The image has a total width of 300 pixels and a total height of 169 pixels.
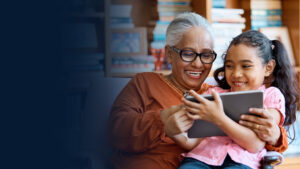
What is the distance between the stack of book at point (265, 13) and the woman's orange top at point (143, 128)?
1.67m

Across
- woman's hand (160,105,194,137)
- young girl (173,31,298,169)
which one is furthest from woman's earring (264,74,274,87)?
woman's hand (160,105,194,137)

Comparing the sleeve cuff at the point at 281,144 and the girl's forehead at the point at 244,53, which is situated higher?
the girl's forehead at the point at 244,53

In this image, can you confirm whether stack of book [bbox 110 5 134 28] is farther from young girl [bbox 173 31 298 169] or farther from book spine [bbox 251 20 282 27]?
young girl [bbox 173 31 298 169]

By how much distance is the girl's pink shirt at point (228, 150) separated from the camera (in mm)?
1206

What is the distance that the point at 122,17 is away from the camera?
8.51ft

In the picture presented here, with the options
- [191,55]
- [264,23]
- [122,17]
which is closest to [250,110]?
[191,55]

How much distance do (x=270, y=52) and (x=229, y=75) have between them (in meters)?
0.21

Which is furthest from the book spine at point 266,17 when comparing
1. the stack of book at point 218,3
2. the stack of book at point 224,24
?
the stack of book at point 218,3

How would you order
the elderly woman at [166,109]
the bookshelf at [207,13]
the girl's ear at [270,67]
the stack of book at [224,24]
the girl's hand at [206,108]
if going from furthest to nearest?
the stack of book at [224,24], the bookshelf at [207,13], the girl's ear at [270,67], the elderly woman at [166,109], the girl's hand at [206,108]

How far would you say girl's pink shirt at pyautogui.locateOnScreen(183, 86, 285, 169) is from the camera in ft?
3.96

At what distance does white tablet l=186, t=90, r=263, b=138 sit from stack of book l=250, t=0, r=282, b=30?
1.84 meters

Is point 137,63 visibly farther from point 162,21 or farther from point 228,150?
point 228,150

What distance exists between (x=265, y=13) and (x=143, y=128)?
6.58ft

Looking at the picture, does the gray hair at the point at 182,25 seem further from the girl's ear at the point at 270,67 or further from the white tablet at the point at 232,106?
the white tablet at the point at 232,106
